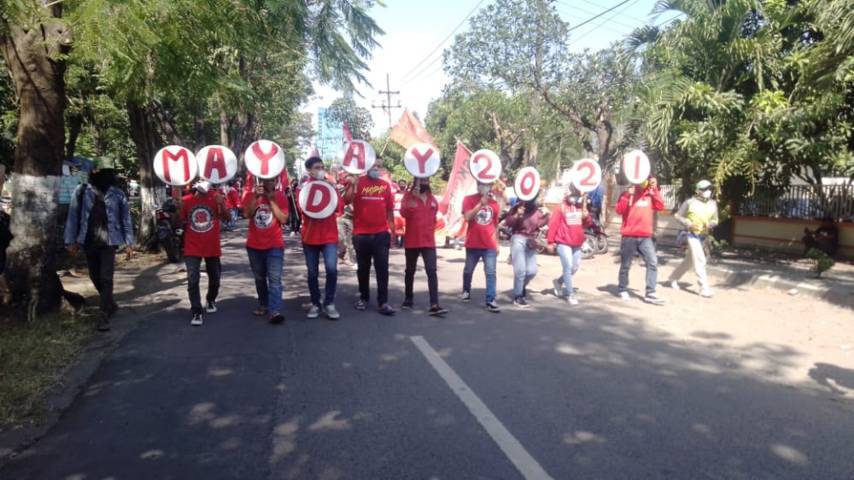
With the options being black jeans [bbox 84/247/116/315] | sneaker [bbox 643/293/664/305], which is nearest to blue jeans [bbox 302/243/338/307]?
black jeans [bbox 84/247/116/315]

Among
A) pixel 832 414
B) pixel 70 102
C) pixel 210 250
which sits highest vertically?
pixel 70 102

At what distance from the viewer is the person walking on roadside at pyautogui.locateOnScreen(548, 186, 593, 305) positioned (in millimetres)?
8820

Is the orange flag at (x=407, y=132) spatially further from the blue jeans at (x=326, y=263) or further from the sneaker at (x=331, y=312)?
the sneaker at (x=331, y=312)

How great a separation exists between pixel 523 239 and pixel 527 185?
28.5 inches

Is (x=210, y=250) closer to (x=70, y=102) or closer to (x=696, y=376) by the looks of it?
(x=696, y=376)

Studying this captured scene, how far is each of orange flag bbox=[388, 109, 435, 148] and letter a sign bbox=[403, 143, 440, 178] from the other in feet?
29.1

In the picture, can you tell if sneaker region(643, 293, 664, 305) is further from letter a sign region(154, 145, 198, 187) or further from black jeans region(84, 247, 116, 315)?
black jeans region(84, 247, 116, 315)

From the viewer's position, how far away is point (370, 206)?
757 centimetres

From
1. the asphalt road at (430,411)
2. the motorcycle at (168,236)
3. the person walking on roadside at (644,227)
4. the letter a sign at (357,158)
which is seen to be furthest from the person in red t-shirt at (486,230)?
the motorcycle at (168,236)

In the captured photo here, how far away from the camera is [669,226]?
20.0 meters

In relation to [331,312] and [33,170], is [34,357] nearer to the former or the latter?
[33,170]

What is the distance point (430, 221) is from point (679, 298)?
13.7 ft

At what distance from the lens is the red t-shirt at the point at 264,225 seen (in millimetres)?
7156

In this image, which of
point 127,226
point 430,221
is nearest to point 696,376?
point 430,221
